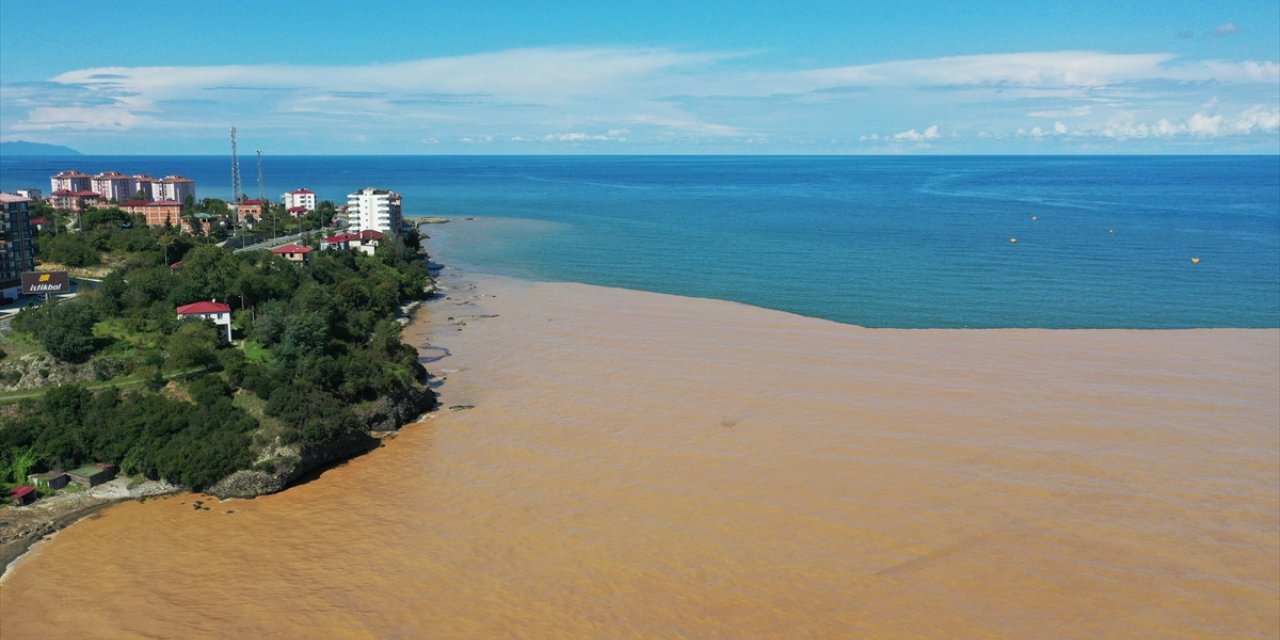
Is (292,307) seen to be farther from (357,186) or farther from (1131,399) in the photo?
(357,186)

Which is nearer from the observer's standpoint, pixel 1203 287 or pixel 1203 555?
pixel 1203 555

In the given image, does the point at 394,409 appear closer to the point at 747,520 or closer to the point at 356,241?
the point at 747,520

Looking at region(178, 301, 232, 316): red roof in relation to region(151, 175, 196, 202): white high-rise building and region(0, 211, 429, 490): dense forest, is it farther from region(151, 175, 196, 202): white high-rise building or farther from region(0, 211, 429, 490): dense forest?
region(151, 175, 196, 202): white high-rise building

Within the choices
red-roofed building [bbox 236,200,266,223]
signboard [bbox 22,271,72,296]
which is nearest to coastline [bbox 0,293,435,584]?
signboard [bbox 22,271,72,296]

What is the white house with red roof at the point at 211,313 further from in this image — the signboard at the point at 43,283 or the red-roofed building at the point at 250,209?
the red-roofed building at the point at 250,209

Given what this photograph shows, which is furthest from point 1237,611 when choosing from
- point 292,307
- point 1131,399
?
point 292,307

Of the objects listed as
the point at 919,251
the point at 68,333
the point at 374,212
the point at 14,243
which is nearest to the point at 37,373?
the point at 68,333

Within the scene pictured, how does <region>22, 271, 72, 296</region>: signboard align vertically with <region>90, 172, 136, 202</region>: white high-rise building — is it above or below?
below
